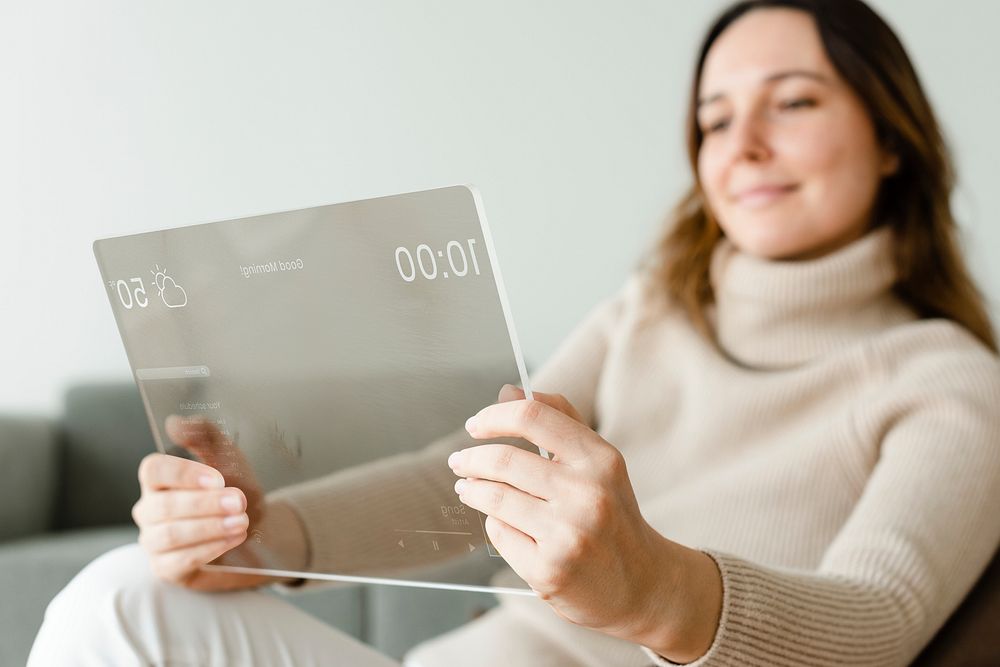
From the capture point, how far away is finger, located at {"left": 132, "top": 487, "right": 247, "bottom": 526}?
2.53 feet

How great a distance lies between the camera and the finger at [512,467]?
1.90 ft

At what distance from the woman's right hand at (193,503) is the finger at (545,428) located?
0.85ft

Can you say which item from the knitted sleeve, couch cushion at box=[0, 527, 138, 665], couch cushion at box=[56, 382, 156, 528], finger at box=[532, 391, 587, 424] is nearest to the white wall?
couch cushion at box=[56, 382, 156, 528]

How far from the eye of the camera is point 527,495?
587 mm

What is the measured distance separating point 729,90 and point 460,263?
661mm

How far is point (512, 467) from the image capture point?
0.59 metres

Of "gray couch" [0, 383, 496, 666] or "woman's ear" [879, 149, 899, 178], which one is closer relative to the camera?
"woman's ear" [879, 149, 899, 178]

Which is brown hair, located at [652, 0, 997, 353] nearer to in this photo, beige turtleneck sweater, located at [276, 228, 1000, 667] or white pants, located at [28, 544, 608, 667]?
beige turtleneck sweater, located at [276, 228, 1000, 667]

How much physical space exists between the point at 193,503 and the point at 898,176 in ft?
2.93

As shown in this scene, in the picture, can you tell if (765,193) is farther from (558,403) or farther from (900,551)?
(558,403)

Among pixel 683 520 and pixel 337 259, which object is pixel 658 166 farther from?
pixel 337 259

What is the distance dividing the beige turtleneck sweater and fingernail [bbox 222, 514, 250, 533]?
42 millimetres

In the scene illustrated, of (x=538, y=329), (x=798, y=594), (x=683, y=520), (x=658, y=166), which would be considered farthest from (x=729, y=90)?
(x=538, y=329)

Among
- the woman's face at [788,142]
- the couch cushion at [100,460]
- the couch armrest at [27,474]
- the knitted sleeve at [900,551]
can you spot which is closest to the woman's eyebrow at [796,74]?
the woman's face at [788,142]
